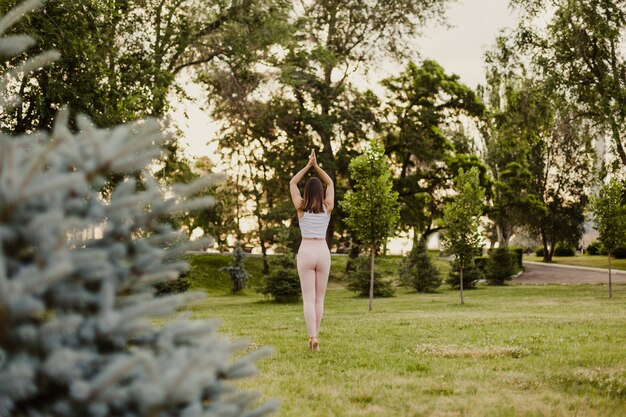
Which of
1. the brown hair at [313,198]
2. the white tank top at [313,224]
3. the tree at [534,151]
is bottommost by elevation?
the white tank top at [313,224]

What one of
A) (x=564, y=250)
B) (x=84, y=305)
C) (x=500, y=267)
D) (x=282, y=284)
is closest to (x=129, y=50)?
(x=282, y=284)

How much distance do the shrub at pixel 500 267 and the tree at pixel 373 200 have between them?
719 inches

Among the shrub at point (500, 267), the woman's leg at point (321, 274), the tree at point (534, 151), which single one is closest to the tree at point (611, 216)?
the tree at point (534, 151)

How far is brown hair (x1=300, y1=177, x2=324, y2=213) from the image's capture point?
29.1 ft

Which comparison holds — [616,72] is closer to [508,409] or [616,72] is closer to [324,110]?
[324,110]

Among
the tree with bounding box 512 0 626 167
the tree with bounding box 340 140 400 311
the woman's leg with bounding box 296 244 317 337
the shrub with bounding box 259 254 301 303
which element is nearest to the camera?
the woman's leg with bounding box 296 244 317 337

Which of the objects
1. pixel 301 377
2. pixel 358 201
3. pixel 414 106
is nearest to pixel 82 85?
pixel 358 201

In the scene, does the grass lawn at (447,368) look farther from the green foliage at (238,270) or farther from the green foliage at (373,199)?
the green foliage at (238,270)

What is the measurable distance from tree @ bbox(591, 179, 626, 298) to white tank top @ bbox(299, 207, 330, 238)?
2001 cm

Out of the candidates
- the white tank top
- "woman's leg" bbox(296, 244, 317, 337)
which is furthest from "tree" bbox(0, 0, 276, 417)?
the white tank top

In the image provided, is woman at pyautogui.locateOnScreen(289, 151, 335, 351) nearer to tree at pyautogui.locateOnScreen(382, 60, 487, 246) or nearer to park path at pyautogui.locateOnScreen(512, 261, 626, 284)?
tree at pyautogui.locateOnScreen(382, 60, 487, 246)

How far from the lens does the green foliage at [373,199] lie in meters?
19.8

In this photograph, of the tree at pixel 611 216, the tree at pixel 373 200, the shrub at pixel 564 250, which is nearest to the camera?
the tree at pixel 373 200

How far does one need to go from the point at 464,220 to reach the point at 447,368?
1498 centimetres
